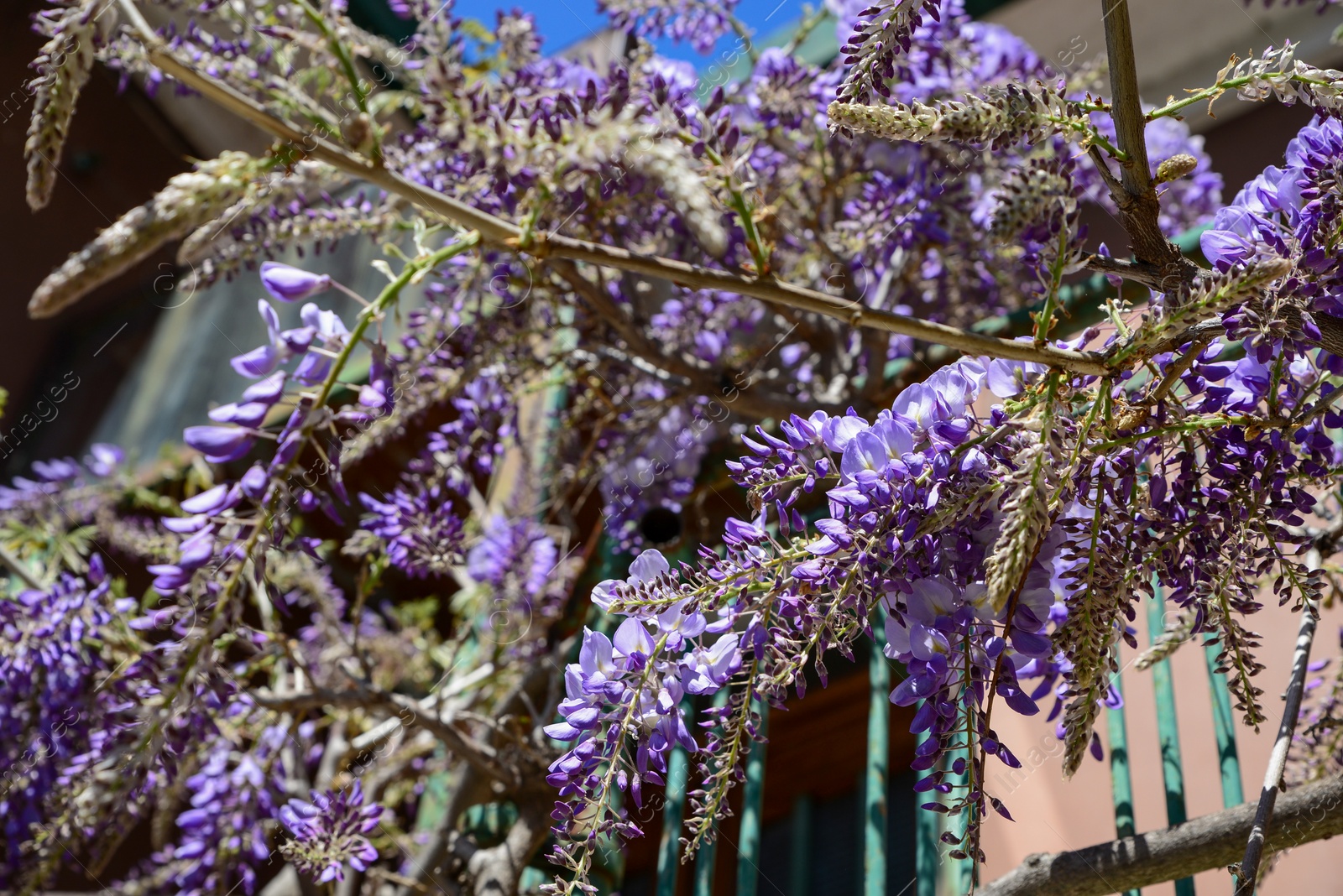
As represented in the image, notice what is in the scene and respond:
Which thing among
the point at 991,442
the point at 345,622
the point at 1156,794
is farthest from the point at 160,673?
the point at 345,622

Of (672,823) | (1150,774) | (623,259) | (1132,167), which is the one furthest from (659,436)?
(1132,167)

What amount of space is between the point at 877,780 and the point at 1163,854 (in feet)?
1.61

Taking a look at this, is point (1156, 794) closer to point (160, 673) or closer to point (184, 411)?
point (160, 673)

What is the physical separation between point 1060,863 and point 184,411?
3461 mm

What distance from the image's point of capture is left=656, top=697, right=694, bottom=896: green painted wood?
1459 mm

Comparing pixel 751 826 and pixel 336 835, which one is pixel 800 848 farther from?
pixel 336 835

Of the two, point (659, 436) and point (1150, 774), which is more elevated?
point (659, 436)

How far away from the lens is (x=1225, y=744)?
4.01 feet

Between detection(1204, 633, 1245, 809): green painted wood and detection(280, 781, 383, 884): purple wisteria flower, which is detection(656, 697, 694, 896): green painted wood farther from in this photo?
detection(1204, 633, 1245, 809): green painted wood

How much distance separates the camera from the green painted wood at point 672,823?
4.79 ft

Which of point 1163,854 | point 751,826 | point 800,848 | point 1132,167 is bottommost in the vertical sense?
point 1163,854

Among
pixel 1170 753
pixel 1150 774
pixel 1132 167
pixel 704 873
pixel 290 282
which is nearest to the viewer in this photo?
pixel 1132 167

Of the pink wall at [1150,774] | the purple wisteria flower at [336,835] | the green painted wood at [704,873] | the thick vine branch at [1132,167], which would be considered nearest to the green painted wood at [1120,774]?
the pink wall at [1150,774]

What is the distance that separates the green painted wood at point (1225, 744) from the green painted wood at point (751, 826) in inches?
20.5
